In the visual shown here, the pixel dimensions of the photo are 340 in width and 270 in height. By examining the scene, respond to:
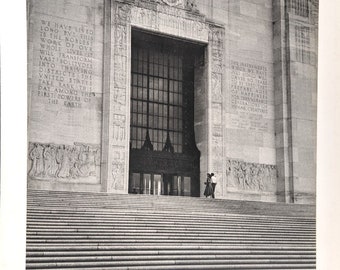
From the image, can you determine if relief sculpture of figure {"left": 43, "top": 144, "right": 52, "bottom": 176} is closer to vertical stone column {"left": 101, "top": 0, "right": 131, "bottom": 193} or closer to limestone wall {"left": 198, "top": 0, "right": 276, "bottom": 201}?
vertical stone column {"left": 101, "top": 0, "right": 131, "bottom": 193}

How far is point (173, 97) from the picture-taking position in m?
20.5

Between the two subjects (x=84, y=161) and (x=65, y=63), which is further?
(x=65, y=63)

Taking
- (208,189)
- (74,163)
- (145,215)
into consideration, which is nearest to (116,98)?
(74,163)

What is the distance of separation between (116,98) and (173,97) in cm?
303

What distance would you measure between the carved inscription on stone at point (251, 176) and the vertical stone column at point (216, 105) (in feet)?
1.37

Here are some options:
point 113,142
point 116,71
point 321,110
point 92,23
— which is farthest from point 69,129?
point 321,110

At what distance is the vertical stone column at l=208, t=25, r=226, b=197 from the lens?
64.8ft

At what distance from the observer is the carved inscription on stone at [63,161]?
648 inches

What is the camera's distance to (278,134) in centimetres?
2106

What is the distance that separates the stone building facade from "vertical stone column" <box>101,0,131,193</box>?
0.04m

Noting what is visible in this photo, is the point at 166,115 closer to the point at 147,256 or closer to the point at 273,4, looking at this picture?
the point at 273,4

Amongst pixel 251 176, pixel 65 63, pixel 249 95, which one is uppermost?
pixel 65 63

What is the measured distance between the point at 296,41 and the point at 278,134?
3.78 meters

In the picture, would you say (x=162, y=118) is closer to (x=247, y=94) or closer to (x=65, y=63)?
(x=247, y=94)
